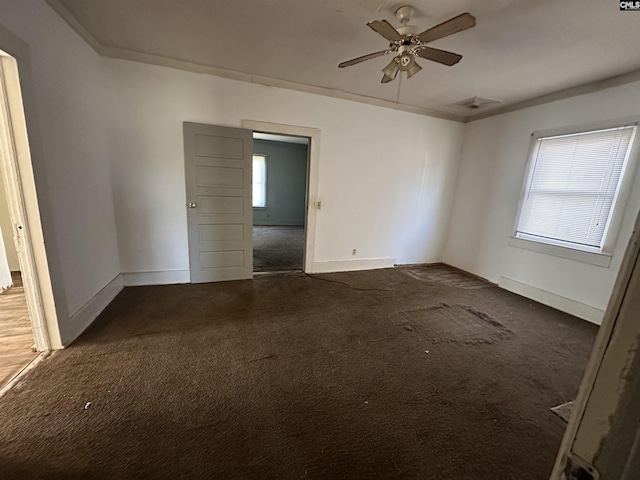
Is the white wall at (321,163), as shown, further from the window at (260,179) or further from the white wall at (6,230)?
the window at (260,179)

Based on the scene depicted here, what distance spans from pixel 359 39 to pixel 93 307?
3509mm

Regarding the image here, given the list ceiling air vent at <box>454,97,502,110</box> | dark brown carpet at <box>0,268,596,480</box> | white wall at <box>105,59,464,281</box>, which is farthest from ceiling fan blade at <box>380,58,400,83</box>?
dark brown carpet at <box>0,268,596,480</box>

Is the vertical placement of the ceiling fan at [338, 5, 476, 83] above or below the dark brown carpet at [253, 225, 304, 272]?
above

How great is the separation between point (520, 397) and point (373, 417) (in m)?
1.10

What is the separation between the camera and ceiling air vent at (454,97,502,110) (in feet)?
12.1

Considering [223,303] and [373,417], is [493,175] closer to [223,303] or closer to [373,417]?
[373,417]

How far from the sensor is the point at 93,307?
2572 millimetres

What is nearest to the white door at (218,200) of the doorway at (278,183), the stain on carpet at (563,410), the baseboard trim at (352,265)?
the baseboard trim at (352,265)

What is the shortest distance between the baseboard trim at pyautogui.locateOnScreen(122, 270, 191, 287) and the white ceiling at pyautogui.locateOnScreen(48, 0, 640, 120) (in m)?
2.44

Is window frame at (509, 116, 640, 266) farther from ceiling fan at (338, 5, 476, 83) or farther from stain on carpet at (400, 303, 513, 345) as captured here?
ceiling fan at (338, 5, 476, 83)

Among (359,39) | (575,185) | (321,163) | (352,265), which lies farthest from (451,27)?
(352,265)

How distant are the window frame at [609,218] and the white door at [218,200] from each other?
3731 mm

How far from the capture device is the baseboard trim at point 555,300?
304cm

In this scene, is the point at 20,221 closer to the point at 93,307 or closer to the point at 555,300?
the point at 93,307
